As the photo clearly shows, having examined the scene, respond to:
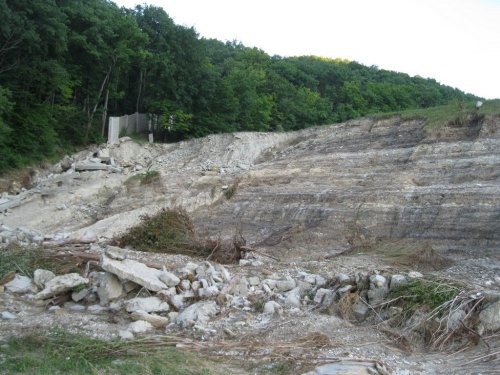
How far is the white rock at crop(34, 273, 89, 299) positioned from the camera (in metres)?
8.89

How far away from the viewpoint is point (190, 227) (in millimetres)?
14094

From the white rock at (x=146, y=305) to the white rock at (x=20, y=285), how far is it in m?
2.26

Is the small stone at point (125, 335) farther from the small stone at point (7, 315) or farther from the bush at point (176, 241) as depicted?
the bush at point (176, 241)

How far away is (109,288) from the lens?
8.77 m

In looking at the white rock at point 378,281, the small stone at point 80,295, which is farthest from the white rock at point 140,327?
the white rock at point 378,281

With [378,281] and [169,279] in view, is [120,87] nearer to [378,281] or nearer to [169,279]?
[169,279]

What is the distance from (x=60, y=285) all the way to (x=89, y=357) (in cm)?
325

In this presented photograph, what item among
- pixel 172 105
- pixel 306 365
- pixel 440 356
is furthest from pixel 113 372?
pixel 172 105

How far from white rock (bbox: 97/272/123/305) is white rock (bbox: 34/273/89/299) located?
472mm

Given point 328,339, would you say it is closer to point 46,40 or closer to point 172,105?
point 46,40

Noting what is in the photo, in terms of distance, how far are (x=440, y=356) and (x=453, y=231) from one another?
810 centimetres

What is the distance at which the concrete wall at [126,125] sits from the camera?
2684cm

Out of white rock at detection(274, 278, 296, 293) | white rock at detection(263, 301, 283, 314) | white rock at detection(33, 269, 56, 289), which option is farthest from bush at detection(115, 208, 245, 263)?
white rock at detection(263, 301, 283, 314)

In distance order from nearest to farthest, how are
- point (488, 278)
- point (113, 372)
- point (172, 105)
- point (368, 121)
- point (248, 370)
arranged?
point (113, 372), point (248, 370), point (488, 278), point (368, 121), point (172, 105)
